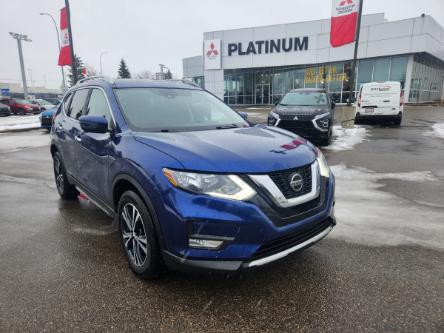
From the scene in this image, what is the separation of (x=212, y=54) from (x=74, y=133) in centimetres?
3435

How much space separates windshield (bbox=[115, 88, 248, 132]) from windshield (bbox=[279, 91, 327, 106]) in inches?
281

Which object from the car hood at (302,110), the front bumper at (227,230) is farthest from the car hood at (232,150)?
the car hood at (302,110)

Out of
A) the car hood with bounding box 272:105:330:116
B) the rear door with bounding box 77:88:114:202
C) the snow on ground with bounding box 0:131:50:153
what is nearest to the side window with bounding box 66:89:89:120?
the rear door with bounding box 77:88:114:202

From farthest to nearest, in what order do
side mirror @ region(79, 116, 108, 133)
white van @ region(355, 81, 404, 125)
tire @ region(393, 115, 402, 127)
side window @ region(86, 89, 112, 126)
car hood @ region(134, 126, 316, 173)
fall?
tire @ region(393, 115, 402, 127) → white van @ region(355, 81, 404, 125) → side window @ region(86, 89, 112, 126) → side mirror @ region(79, 116, 108, 133) → car hood @ region(134, 126, 316, 173)

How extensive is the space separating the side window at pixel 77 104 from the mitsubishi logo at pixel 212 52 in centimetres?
3353

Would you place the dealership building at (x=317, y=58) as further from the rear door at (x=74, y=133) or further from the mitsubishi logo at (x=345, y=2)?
the rear door at (x=74, y=133)

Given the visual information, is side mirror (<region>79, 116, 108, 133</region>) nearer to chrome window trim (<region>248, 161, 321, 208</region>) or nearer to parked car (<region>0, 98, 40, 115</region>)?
chrome window trim (<region>248, 161, 321, 208</region>)

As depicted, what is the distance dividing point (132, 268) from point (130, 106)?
5.46ft

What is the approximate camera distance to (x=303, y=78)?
114ft

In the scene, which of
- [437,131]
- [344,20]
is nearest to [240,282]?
[437,131]

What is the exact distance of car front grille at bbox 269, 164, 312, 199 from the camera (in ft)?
7.80

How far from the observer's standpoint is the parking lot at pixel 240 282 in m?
2.36

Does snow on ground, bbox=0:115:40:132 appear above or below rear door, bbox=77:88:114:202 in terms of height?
below

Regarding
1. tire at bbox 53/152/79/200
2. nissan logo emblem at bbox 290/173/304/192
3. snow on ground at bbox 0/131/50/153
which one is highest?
nissan logo emblem at bbox 290/173/304/192
